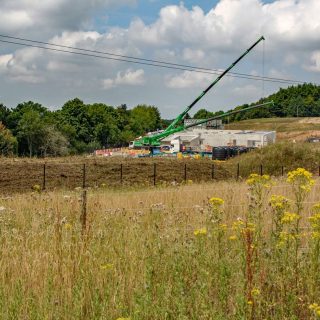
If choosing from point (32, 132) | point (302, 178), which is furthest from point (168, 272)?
point (32, 132)

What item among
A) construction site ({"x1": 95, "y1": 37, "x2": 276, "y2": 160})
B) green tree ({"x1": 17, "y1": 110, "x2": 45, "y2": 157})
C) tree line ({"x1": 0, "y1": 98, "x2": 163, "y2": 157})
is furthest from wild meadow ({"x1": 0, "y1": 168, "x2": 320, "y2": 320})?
green tree ({"x1": 17, "y1": 110, "x2": 45, "y2": 157})

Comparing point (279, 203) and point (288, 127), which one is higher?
point (288, 127)

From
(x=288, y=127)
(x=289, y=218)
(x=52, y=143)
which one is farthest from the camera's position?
(x=288, y=127)

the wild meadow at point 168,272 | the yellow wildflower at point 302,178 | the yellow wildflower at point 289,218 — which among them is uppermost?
the yellow wildflower at point 302,178

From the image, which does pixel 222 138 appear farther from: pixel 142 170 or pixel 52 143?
pixel 142 170

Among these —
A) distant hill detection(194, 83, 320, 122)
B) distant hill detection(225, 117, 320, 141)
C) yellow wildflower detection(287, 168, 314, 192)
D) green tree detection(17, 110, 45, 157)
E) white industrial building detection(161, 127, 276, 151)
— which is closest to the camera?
yellow wildflower detection(287, 168, 314, 192)

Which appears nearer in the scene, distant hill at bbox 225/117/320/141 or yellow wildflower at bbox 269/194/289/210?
yellow wildflower at bbox 269/194/289/210

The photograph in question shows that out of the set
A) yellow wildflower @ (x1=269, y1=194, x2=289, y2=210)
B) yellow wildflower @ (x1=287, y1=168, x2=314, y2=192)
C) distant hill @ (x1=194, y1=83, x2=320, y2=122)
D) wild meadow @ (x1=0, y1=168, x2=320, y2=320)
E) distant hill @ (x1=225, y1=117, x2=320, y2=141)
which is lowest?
wild meadow @ (x1=0, y1=168, x2=320, y2=320)

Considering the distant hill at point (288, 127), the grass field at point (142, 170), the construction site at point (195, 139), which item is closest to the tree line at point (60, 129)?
the construction site at point (195, 139)

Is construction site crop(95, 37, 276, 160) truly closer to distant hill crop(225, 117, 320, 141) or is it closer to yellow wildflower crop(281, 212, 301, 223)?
distant hill crop(225, 117, 320, 141)

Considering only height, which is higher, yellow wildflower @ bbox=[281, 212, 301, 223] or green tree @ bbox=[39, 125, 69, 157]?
green tree @ bbox=[39, 125, 69, 157]

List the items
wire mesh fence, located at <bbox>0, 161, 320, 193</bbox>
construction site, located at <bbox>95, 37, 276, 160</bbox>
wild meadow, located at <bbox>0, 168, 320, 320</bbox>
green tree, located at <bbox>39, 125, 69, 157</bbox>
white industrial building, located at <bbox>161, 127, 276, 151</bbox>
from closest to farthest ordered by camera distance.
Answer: wild meadow, located at <bbox>0, 168, 320, 320</bbox>, wire mesh fence, located at <bbox>0, 161, 320, 193</bbox>, construction site, located at <bbox>95, 37, 276, 160</bbox>, white industrial building, located at <bbox>161, 127, 276, 151</bbox>, green tree, located at <bbox>39, 125, 69, 157</bbox>

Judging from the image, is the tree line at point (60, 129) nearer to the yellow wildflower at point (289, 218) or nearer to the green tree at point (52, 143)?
the green tree at point (52, 143)

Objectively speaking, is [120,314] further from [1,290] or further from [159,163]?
[159,163]
